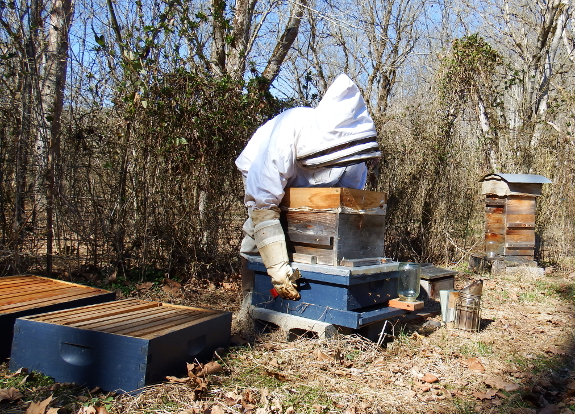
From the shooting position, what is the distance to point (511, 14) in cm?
1263

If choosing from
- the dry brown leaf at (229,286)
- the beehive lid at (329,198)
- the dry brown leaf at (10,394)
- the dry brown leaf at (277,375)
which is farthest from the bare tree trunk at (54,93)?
the dry brown leaf at (277,375)

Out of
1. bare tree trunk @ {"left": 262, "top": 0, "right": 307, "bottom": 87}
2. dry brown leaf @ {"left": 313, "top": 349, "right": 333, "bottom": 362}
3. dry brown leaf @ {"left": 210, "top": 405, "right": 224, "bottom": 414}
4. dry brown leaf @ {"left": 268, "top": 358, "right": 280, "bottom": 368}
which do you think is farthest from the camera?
bare tree trunk @ {"left": 262, "top": 0, "right": 307, "bottom": 87}

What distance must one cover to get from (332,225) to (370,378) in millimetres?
1007

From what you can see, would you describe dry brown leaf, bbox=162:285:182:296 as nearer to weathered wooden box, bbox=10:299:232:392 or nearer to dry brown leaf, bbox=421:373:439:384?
weathered wooden box, bbox=10:299:232:392

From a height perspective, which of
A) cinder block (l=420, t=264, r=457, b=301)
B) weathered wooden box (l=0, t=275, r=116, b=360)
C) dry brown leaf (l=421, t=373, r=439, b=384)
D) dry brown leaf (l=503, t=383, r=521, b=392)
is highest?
weathered wooden box (l=0, t=275, r=116, b=360)

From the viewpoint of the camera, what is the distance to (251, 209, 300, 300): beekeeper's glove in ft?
11.2

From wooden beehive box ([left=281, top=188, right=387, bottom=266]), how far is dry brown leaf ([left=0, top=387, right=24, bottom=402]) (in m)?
1.87

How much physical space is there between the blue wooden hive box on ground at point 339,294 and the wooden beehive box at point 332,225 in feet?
0.28

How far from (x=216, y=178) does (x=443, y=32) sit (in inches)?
538

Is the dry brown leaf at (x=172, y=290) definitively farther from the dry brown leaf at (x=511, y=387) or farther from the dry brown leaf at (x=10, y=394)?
the dry brown leaf at (x=511, y=387)

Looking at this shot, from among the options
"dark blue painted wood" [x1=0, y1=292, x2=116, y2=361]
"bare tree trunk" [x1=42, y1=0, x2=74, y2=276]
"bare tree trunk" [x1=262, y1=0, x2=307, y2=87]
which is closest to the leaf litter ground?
"dark blue painted wood" [x1=0, y1=292, x2=116, y2=361]

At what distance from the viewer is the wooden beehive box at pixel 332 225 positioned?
11.0 ft

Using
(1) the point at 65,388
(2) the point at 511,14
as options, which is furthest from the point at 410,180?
(2) the point at 511,14

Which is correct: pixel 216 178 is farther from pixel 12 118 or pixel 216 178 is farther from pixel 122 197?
pixel 12 118
